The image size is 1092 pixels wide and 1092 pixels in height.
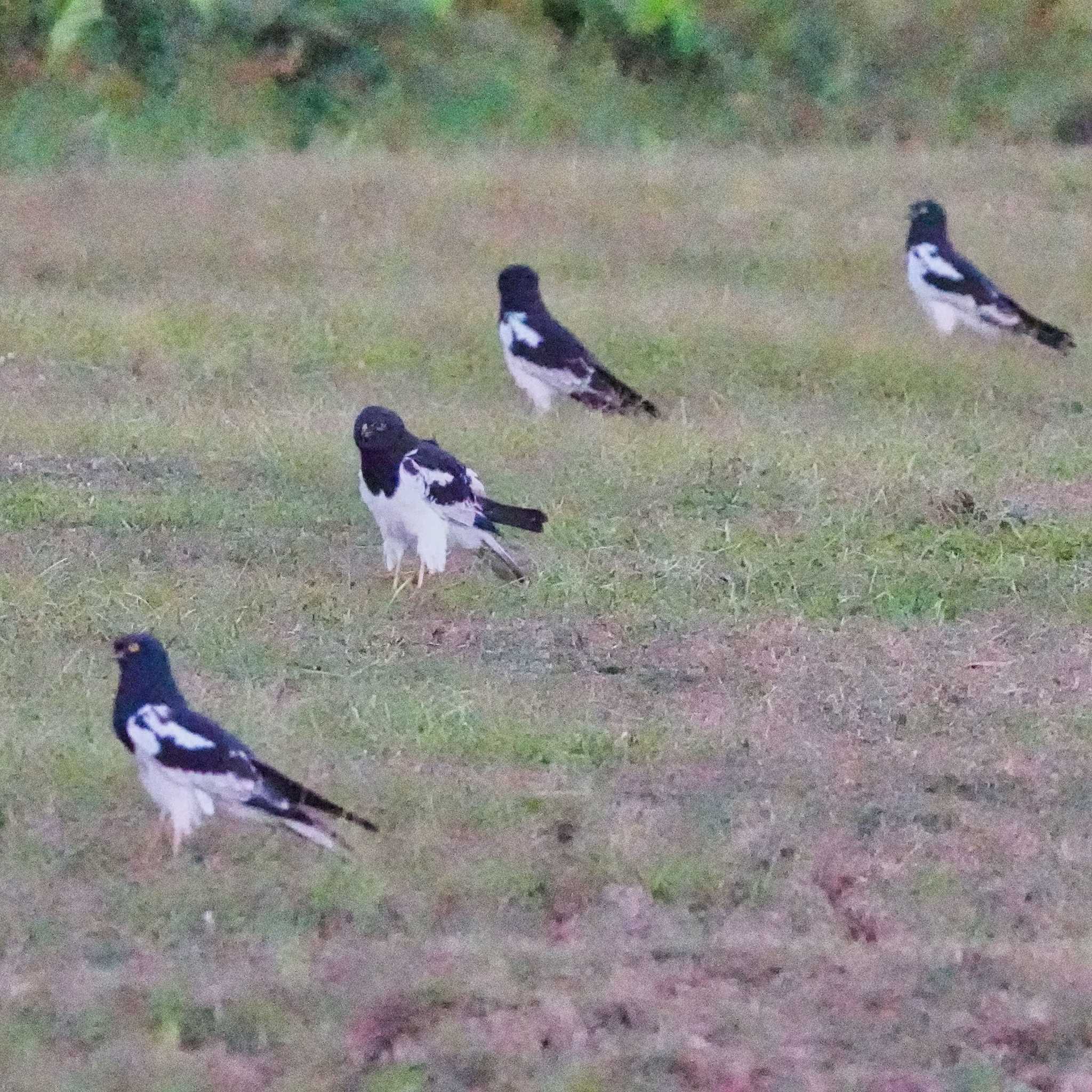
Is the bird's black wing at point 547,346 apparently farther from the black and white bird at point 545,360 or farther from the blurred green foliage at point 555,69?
the blurred green foliage at point 555,69

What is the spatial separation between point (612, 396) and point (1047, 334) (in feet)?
9.47

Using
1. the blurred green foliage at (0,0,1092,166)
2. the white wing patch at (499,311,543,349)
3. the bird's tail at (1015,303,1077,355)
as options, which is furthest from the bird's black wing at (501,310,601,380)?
the blurred green foliage at (0,0,1092,166)

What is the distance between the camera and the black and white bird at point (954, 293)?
13328mm

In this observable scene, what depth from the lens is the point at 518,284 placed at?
490 inches

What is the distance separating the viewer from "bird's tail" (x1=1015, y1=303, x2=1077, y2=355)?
43.2 ft

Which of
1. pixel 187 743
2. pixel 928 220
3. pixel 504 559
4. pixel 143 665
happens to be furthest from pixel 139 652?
pixel 928 220

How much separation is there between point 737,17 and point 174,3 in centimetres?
503

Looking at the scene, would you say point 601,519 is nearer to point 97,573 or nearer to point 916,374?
point 97,573

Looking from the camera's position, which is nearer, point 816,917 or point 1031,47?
point 816,917

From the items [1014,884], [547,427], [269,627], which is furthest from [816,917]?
[547,427]

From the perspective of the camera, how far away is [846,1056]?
17.1 ft

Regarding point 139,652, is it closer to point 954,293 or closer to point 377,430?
point 377,430

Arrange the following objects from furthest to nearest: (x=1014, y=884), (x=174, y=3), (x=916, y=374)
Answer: (x=174, y=3), (x=916, y=374), (x=1014, y=884)

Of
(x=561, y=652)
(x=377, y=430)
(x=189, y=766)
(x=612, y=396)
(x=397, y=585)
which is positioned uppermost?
(x=189, y=766)
